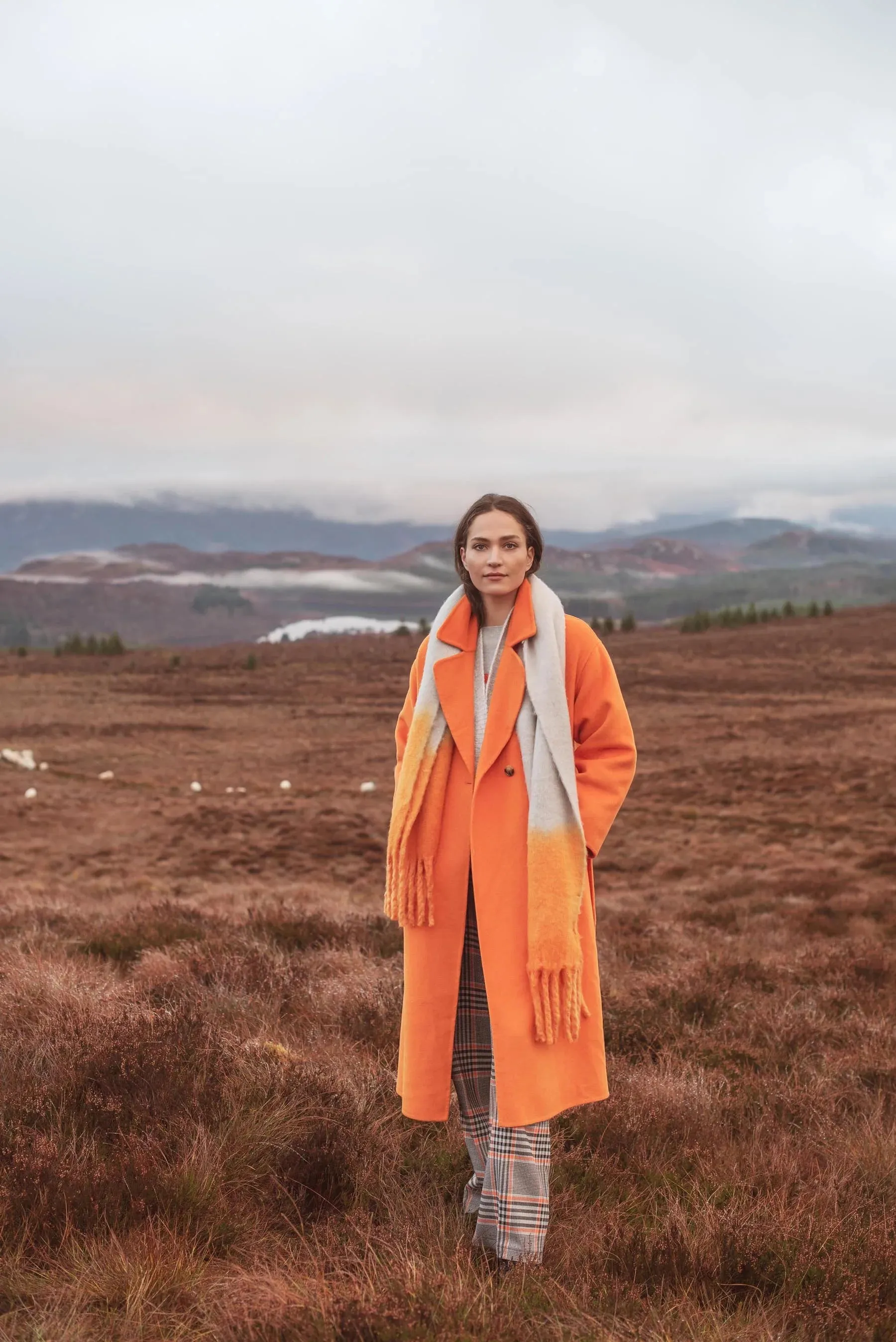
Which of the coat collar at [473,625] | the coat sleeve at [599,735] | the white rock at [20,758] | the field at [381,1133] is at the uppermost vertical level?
the coat collar at [473,625]

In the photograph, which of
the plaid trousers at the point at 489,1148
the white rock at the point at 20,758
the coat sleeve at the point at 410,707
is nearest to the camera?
the plaid trousers at the point at 489,1148

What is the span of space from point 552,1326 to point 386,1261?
530mm

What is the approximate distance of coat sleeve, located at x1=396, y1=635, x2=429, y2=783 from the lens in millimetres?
3428

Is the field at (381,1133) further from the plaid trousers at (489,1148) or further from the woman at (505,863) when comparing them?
the woman at (505,863)

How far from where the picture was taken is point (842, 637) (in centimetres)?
5016

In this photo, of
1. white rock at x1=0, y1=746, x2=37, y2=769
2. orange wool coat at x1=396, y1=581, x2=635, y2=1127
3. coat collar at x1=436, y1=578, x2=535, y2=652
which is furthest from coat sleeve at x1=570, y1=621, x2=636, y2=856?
white rock at x1=0, y1=746, x2=37, y2=769

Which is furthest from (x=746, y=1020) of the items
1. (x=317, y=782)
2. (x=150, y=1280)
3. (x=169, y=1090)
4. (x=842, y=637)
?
(x=842, y=637)

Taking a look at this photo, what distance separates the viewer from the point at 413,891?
125 inches

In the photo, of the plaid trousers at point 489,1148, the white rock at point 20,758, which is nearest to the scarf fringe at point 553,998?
the plaid trousers at point 489,1148

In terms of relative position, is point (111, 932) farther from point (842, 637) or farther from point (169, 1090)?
point (842, 637)

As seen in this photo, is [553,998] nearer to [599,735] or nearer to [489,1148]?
[489,1148]

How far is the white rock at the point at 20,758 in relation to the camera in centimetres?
2192

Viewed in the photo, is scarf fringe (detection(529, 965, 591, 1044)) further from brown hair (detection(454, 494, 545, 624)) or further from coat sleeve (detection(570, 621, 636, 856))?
brown hair (detection(454, 494, 545, 624))

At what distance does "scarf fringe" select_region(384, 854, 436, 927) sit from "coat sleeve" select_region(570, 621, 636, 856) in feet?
1.80
